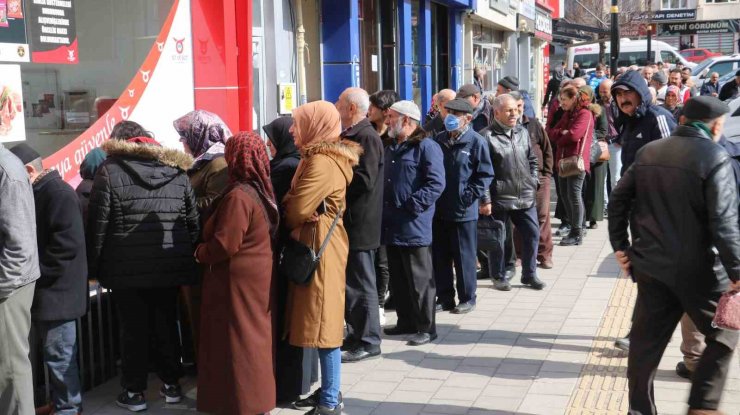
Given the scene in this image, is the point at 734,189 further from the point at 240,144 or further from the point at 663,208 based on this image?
the point at 240,144

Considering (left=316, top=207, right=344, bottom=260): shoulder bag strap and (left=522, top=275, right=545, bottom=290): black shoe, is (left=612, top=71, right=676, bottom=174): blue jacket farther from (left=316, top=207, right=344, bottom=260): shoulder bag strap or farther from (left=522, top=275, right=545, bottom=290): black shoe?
A: (left=316, top=207, right=344, bottom=260): shoulder bag strap

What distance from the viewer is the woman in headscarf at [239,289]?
4918 mm

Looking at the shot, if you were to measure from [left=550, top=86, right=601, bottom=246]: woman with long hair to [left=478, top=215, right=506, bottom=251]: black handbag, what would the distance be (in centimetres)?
254

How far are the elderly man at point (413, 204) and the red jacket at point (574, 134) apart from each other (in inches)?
150

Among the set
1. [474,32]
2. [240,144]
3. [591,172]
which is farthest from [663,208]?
[474,32]

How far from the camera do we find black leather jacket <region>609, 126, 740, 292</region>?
14.9 ft

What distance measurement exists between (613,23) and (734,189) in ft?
73.0

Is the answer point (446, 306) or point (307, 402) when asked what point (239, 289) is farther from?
point (446, 306)

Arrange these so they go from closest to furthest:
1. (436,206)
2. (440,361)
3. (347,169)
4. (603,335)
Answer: (347,169) < (440,361) < (603,335) < (436,206)

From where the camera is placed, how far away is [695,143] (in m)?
4.66

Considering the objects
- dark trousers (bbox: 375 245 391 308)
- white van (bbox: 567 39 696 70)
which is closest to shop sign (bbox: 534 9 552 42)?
white van (bbox: 567 39 696 70)

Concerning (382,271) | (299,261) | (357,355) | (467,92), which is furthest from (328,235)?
(467,92)

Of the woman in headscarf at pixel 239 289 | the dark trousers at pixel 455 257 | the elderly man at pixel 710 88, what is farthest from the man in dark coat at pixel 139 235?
the elderly man at pixel 710 88

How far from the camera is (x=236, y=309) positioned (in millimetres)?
4957
